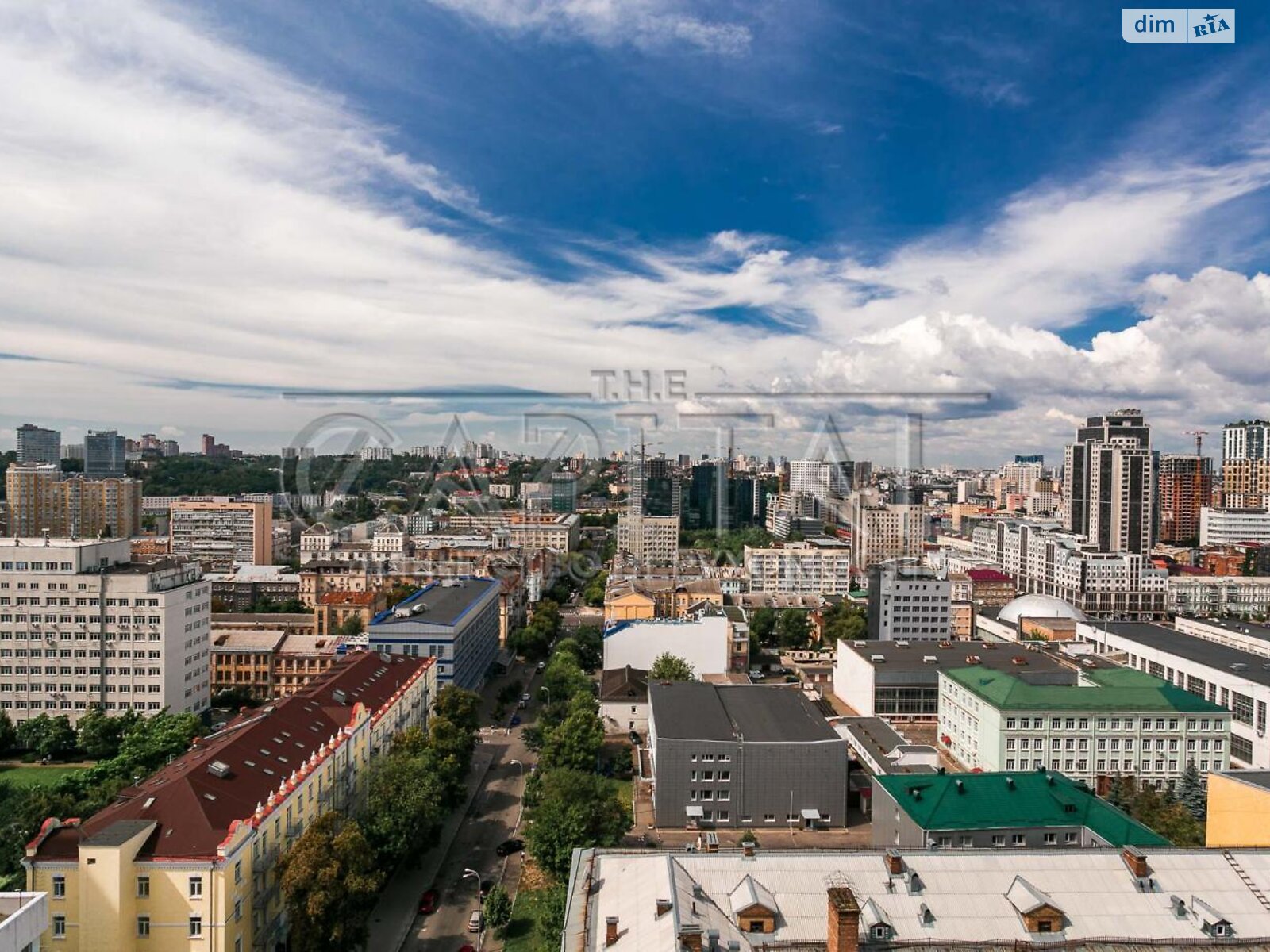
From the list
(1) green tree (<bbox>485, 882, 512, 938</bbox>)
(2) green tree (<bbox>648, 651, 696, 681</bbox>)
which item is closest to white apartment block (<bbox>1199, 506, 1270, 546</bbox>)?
(2) green tree (<bbox>648, 651, 696, 681</bbox>)

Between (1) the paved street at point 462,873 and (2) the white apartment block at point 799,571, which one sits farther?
(2) the white apartment block at point 799,571

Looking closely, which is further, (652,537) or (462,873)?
(652,537)

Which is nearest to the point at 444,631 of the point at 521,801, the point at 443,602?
the point at 443,602

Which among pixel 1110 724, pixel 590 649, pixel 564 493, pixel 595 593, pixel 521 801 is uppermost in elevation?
pixel 564 493

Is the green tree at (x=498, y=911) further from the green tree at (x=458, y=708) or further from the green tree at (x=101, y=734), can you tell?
the green tree at (x=101, y=734)

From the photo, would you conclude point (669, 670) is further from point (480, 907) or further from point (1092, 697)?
point (480, 907)

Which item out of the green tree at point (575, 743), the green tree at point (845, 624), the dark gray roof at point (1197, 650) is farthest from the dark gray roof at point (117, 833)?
the green tree at point (845, 624)

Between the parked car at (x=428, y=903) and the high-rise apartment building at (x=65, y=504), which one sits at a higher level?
→ the high-rise apartment building at (x=65, y=504)

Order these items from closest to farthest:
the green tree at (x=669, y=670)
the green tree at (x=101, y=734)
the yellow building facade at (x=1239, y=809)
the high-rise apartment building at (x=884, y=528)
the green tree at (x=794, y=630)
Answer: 1. the yellow building facade at (x=1239, y=809)
2. the green tree at (x=101, y=734)
3. the green tree at (x=669, y=670)
4. the green tree at (x=794, y=630)
5. the high-rise apartment building at (x=884, y=528)
